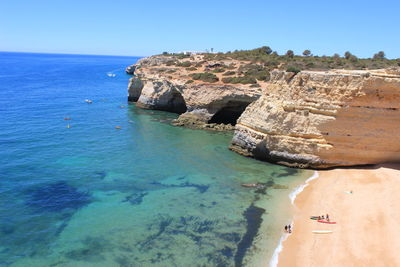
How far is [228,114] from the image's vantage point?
38562mm

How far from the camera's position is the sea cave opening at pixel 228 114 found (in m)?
37.0

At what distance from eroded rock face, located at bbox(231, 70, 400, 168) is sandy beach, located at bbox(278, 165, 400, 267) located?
4.74 ft

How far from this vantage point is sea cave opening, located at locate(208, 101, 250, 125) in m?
37.0

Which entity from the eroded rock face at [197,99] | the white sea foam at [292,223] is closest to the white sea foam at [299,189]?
the white sea foam at [292,223]

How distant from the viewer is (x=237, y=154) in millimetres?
27469

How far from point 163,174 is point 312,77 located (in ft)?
42.7

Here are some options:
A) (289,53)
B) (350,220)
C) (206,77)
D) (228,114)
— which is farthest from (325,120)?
(289,53)

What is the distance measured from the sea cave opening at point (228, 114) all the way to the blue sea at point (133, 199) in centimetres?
495

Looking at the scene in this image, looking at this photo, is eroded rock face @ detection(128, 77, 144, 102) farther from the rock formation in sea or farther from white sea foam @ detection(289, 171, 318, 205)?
white sea foam @ detection(289, 171, 318, 205)

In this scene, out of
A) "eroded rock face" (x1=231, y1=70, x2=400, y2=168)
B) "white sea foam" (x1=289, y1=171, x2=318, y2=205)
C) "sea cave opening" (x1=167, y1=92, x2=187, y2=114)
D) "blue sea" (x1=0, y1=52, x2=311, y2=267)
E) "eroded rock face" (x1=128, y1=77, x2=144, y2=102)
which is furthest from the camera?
"eroded rock face" (x1=128, y1=77, x2=144, y2=102)

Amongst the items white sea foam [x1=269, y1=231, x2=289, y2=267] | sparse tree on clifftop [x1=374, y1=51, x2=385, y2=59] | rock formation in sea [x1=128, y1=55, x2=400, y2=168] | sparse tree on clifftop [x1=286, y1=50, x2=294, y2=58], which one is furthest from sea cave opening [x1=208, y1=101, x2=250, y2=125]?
sparse tree on clifftop [x1=374, y1=51, x2=385, y2=59]

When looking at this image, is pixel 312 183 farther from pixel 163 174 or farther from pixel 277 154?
pixel 163 174

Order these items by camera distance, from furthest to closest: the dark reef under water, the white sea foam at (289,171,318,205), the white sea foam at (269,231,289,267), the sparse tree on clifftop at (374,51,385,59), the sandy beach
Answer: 1. the sparse tree on clifftop at (374,51,385,59)
2. the white sea foam at (289,171,318,205)
3. the dark reef under water
4. the sandy beach
5. the white sea foam at (269,231,289,267)

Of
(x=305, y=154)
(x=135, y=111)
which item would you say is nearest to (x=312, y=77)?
(x=305, y=154)
